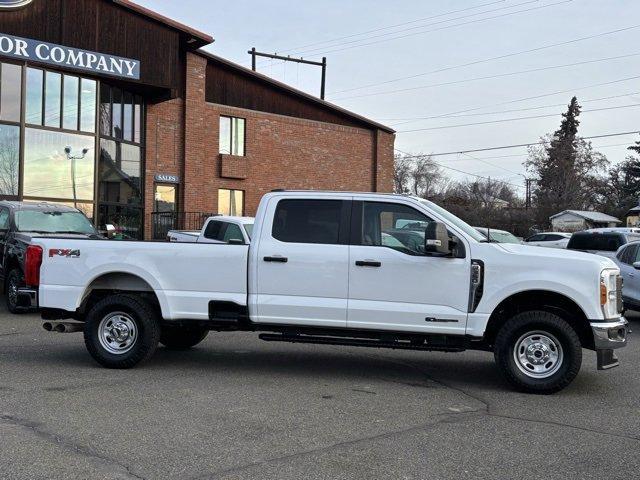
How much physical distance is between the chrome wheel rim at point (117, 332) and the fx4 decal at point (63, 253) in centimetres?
83

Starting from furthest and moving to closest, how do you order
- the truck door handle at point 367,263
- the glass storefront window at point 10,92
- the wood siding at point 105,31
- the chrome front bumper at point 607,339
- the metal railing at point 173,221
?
the metal railing at point 173,221, the wood siding at point 105,31, the glass storefront window at point 10,92, the truck door handle at point 367,263, the chrome front bumper at point 607,339

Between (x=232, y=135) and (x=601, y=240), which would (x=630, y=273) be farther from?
(x=232, y=135)

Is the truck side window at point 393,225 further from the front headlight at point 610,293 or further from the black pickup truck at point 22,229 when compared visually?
the black pickup truck at point 22,229

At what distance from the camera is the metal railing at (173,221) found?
24312mm

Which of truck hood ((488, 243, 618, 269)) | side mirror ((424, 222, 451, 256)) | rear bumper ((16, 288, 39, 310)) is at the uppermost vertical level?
side mirror ((424, 222, 451, 256))

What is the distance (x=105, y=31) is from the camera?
21.1m

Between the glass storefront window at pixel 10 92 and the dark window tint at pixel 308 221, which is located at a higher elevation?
the glass storefront window at pixel 10 92

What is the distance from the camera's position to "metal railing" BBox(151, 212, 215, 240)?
24312 mm

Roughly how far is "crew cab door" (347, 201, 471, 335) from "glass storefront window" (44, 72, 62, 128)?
52.5 feet

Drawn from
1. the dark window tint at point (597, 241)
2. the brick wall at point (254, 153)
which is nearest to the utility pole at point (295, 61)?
the brick wall at point (254, 153)

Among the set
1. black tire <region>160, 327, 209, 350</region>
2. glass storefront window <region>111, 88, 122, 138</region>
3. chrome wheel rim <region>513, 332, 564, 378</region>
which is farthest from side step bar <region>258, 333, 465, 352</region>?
glass storefront window <region>111, 88, 122, 138</region>

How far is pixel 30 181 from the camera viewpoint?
65.5 feet

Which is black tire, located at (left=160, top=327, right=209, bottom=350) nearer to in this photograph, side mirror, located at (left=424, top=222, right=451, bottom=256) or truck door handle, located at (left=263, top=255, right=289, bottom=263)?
truck door handle, located at (left=263, top=255, right=289, bottom=263)

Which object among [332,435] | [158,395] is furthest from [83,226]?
[332,435]
